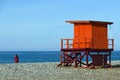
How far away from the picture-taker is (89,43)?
3569cm

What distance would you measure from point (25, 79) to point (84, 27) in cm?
1100

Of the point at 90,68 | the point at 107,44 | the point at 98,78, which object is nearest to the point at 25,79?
the point at 98,78

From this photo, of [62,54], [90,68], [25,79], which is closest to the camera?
[25,79]

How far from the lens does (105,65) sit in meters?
37.3

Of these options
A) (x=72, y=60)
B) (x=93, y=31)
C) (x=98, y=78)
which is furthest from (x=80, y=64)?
(x=98, y=78)

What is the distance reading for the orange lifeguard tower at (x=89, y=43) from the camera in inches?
1410

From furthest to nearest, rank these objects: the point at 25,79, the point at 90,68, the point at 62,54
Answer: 1. the point at 62,54
2. the point at 90,68
3. the point at 25,79

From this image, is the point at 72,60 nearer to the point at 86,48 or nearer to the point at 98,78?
the point at 86,48

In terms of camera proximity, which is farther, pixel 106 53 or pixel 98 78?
pixel 106 53

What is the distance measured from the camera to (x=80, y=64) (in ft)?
124

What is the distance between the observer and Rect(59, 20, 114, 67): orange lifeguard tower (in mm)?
35812

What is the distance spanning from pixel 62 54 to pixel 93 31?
3541mm

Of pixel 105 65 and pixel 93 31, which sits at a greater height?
pixel 93 31

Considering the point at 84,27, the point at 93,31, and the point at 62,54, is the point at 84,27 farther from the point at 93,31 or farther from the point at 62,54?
the point at 62,54
